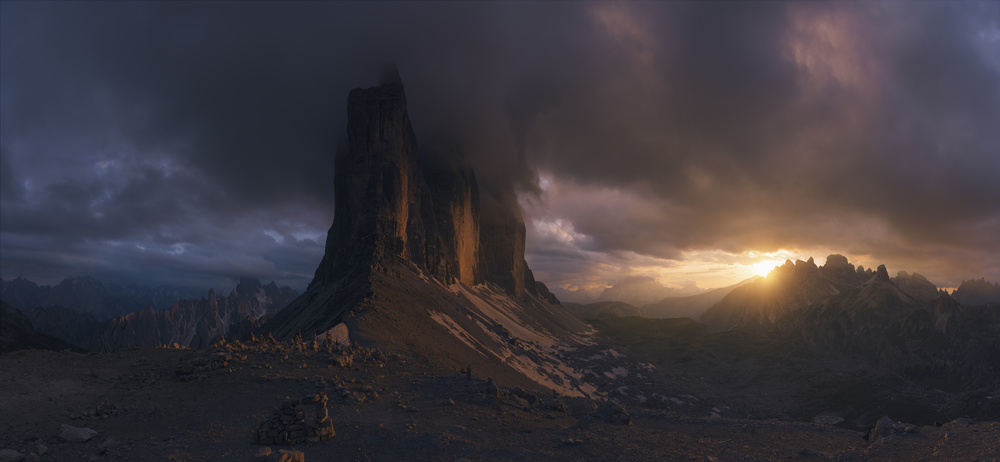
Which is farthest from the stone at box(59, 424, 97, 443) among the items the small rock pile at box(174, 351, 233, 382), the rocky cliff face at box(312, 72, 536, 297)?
the rocky cliff face at box(312, 72, 536, 297)

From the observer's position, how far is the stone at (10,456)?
12.8m

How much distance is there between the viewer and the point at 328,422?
1712 cm

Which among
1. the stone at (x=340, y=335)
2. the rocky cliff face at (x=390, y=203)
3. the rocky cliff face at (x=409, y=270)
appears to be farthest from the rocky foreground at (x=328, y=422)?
the rocky cliff face at (x=390, y=203)

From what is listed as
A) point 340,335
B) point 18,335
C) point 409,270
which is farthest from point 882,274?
point 18,335

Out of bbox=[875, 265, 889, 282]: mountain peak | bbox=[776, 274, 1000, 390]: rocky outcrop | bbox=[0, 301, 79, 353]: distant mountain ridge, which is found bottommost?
bbox=[0, 301, 79, 353]: distant mountain ridge

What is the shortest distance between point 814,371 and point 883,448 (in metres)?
103

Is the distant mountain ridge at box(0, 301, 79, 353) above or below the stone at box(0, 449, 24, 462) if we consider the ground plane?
below

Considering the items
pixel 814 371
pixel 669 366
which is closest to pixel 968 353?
pixel 814 371

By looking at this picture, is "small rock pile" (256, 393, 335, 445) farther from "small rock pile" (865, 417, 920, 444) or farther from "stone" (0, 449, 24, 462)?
"small rock pile" (865, 417, 920, 444)

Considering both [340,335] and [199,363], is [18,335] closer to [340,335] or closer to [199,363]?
[340,335]

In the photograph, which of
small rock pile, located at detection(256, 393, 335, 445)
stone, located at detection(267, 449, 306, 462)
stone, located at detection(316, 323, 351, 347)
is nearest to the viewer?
stone, located at detection(267, 449, 306, 462)

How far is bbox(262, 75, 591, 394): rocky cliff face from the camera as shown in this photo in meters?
57.0

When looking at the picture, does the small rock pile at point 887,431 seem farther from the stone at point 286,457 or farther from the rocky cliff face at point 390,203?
the rocky cliff face at point 390,203

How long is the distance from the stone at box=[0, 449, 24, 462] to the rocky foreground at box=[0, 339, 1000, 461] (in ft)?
0.20
